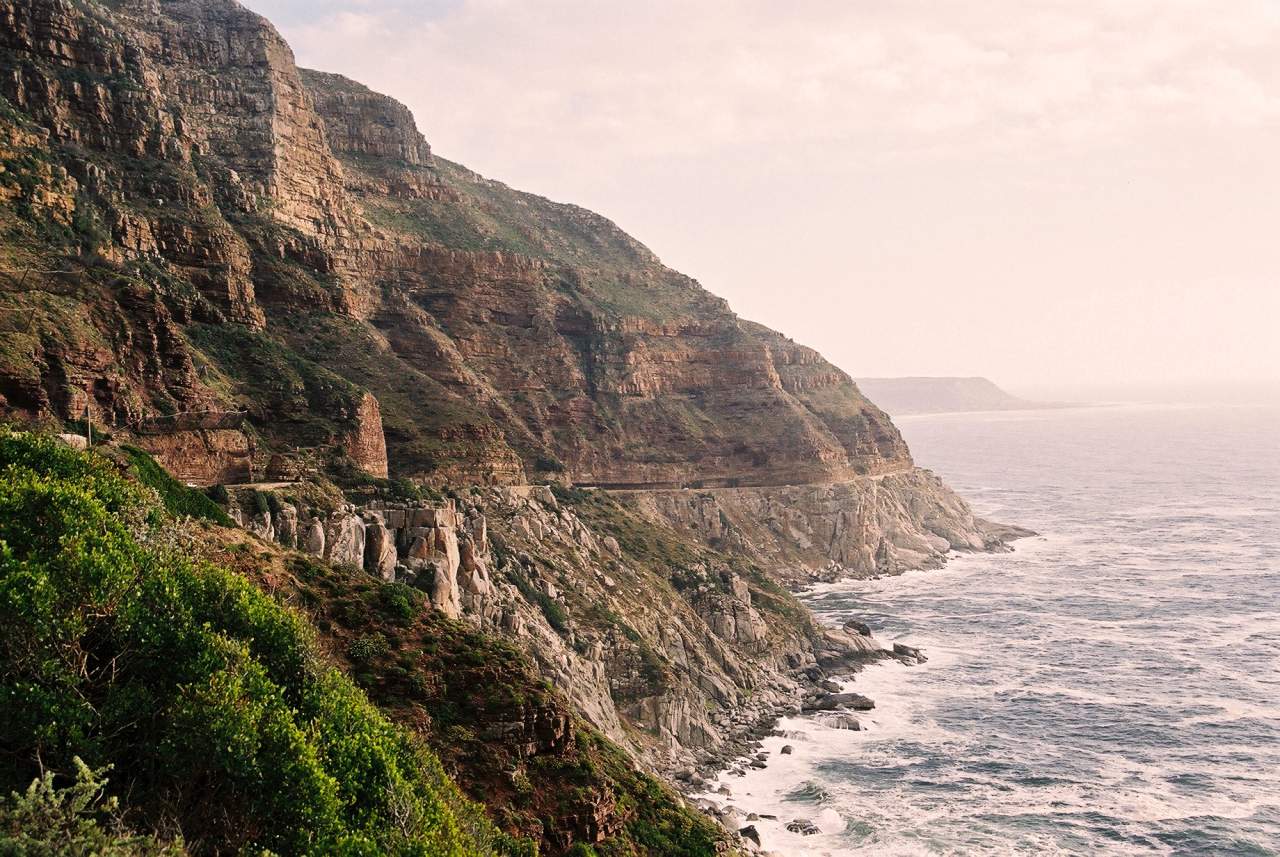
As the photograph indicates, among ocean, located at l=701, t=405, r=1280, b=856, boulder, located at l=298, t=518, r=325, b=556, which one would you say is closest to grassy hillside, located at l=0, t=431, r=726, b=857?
boulder, located at l=298, t=518, r=325, b=556

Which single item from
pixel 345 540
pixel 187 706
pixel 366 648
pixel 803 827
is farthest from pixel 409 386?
pixel 187 706

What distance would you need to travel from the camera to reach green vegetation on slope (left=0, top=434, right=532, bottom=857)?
23406 mm

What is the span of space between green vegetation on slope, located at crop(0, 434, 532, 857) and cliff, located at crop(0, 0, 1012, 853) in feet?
29.9

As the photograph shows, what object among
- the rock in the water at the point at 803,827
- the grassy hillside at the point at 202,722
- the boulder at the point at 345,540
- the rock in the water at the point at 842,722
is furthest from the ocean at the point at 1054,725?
the boulder at the point at 345,540

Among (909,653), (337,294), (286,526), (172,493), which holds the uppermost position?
(337,294)

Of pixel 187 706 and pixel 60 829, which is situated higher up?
pixel 187 706

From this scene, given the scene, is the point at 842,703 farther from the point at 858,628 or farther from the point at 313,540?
the point at 313,540

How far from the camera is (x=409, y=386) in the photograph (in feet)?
285

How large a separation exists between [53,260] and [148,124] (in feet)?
76.3

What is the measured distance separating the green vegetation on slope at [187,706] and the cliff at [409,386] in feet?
29.9

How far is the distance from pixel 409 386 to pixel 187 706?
6405 centimetres

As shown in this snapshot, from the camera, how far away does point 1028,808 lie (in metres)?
55.9

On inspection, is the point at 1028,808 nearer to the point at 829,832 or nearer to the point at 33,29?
the point at 829,832

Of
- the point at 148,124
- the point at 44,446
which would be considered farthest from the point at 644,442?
the point at 44,446
